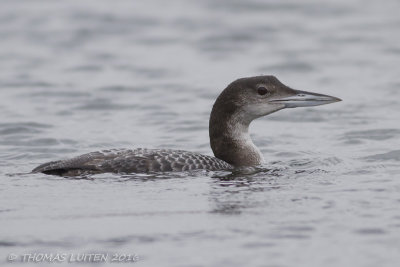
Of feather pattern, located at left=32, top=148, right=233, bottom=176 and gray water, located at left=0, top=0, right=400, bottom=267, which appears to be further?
feather pattern, located at left=32, top=148, right=233, bottom=176

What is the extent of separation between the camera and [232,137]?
9250mm

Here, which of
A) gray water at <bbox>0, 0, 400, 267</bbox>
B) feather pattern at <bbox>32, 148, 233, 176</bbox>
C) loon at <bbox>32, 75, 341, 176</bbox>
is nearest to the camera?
gray water at <bbox>0, 0, 400, 267</bbox>

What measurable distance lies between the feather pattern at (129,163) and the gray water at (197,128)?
0.08 meters

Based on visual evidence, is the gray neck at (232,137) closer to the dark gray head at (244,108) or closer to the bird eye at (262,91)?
the dark gray head at (244,108)

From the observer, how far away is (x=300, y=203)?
757cm

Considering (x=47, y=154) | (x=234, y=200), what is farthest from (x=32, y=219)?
(x=47, y=154)

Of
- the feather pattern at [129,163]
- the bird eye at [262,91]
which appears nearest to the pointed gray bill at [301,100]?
the bird eye at [262,91]

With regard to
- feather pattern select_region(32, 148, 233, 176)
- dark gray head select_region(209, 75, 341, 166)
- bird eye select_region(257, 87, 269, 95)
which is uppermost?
bird eye select_region(257, 87, 269, 95)

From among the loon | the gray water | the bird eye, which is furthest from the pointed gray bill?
the gray water

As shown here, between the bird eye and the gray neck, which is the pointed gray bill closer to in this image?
the bird eye

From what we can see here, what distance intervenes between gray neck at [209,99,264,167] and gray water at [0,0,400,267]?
272 millimetres

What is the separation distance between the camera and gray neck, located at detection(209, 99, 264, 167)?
30.2ft

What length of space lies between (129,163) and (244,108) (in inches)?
52.2

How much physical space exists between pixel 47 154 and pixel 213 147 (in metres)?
1.95
